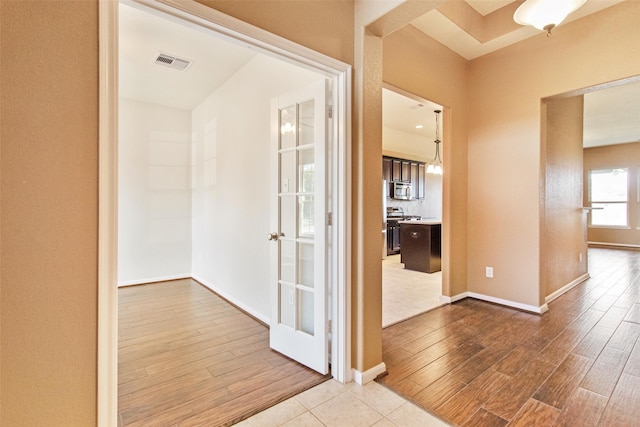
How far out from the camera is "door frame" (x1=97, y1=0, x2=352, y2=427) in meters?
1.21

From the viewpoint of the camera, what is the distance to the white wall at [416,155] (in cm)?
700

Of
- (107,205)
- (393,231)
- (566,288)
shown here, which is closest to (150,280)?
(107,205)

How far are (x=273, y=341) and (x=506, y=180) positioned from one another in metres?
2.98

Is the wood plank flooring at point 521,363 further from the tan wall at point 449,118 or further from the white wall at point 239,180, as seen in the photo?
the white wall at point 239,180

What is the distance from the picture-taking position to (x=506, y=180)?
3529 millimetres

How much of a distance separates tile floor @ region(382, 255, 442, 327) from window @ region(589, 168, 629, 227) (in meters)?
6.66

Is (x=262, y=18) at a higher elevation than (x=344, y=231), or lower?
higher

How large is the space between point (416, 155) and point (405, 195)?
997 mm

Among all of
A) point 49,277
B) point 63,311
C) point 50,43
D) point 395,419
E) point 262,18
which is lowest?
point 395,419

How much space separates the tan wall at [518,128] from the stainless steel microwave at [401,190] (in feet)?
12.0

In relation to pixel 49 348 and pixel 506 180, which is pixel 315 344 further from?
pixel 506 180

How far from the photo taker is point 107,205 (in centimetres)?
123

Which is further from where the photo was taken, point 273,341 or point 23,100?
point 273,341

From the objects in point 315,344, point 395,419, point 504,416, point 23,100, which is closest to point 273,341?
point 315,344
